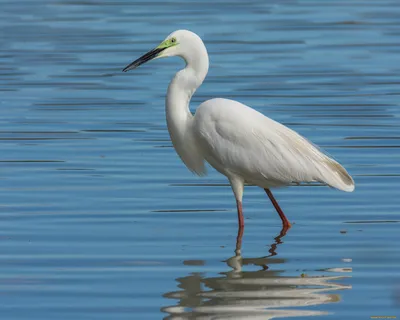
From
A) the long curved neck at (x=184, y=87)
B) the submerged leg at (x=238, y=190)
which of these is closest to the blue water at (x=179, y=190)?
the submerged leg at (x=238, y=190)

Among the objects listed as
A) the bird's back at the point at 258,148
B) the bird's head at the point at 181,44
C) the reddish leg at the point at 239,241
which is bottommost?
the reddish leg at the point at 239,241

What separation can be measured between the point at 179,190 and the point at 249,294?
3.30 m

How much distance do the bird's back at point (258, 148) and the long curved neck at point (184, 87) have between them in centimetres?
22

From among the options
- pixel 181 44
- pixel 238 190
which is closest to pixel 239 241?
pixel 238 190

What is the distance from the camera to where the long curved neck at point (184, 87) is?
10.6 m

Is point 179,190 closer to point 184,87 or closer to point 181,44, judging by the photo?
point 184,87

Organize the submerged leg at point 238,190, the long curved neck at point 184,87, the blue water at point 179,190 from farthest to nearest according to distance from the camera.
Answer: the long curved neck at point 184,87 < the submerged leg at point 238,190 < the blue water at point 179,190

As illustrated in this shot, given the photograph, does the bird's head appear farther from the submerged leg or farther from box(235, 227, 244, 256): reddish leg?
box(235, 227, 244, 256): reddish leg

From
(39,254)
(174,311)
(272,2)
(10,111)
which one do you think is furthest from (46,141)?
(272,2)

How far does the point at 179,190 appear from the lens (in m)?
11.6

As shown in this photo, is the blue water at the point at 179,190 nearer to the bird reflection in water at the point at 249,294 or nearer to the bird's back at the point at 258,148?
the bird reflection in water at the point at 249,294

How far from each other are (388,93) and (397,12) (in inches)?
336

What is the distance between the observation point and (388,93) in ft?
53.9

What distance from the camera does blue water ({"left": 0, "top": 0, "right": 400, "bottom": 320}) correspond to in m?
8.42
